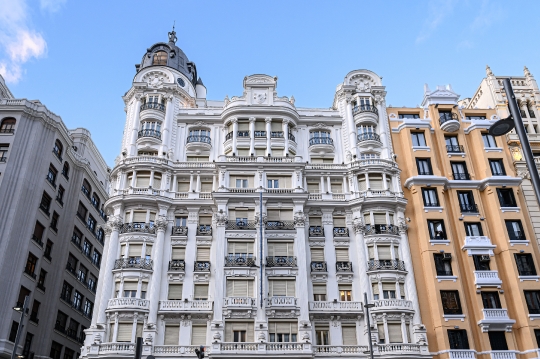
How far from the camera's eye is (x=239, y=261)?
42.5 metres

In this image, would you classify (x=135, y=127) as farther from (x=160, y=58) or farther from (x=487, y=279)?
(x=487, y=279)

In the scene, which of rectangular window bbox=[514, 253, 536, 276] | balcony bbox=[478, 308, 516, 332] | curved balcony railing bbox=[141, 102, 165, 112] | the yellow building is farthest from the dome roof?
balcony bbox=[478, 308, 516, 332]

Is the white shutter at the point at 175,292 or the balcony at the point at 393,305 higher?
the white shutter at the point at 175,292

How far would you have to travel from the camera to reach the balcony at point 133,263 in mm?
41875

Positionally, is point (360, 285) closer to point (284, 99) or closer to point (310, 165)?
point (310, 165)

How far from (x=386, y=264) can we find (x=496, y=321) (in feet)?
32.0

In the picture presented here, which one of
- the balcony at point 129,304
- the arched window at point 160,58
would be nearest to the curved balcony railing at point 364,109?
the arched window at point 160,58

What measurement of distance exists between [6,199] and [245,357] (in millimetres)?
27007

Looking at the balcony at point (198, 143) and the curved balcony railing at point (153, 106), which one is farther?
the curved balcony railing at point (153, 106)

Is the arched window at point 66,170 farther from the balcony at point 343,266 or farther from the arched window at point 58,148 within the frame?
the balcony at point 343,266

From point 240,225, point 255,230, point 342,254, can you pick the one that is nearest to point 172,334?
point 240,225

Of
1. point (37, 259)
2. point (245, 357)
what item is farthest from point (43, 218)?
point (245, 357)

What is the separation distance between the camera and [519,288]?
1642 inches

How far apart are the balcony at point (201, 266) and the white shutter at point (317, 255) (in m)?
9.32
